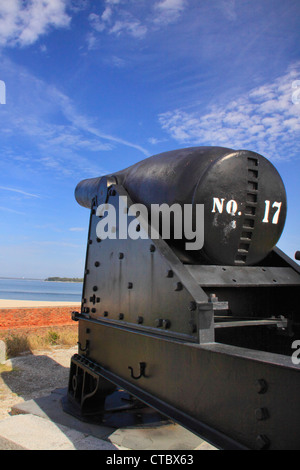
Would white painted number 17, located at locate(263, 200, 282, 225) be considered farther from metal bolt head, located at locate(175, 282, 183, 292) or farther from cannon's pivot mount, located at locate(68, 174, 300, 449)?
metal bolt head, located at locate(175, 282, 183, 292)

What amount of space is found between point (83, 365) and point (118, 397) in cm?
101

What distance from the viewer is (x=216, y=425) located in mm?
1877

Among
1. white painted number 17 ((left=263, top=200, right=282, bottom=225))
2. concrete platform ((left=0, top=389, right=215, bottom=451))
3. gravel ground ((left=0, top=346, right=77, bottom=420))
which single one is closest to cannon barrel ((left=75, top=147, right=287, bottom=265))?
white painted number 17 ((left=263, top=200, right=282, bottom=225))

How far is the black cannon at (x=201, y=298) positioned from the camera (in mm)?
1715

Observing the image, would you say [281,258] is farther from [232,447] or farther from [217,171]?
[232,447]

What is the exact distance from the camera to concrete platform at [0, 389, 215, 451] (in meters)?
3.30

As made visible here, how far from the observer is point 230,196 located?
269 cm

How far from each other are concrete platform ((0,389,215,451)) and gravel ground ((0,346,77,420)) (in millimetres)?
1340

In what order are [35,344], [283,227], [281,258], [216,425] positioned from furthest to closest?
[35,344] → [281,258] → [283,227] → [216,425]

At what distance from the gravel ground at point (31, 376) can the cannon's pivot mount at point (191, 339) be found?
2.04 meters

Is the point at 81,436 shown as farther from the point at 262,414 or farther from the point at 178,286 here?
the point at 262,414

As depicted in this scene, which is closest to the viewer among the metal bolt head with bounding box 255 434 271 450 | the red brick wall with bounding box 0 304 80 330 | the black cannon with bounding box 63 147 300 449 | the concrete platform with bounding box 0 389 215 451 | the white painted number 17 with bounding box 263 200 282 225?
the metal bolt head with bounding box 255 434 271 450

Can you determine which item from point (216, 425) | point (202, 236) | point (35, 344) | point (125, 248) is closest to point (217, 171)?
point (202, 236)

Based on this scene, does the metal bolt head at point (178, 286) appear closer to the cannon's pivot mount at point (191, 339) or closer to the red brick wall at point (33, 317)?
the cannon's pivot mount at point (191, 339)
